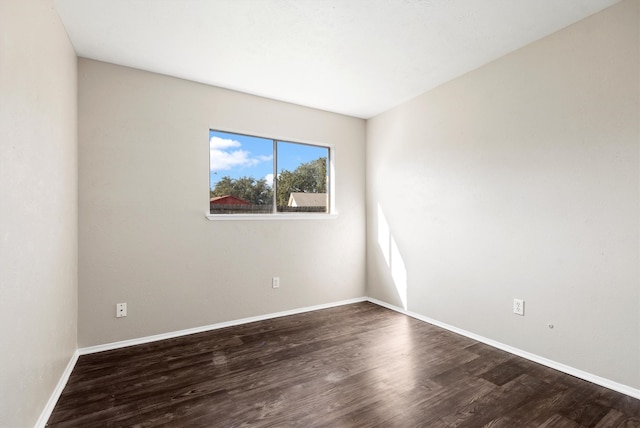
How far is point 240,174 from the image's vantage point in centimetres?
326

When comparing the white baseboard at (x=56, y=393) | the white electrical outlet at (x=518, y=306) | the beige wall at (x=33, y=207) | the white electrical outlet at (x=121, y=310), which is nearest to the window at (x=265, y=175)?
the white electrical outlet at (x=121, y=310)

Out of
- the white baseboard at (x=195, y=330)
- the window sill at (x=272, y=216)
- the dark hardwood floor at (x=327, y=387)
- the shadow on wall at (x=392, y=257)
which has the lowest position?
the dark hardwood floor at (x=327, y=387)

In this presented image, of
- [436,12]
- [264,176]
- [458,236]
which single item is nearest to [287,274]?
[264,176]

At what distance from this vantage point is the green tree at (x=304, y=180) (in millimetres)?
3523

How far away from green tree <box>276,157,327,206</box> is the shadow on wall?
84 centimetres

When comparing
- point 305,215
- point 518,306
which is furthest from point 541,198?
point 305,215

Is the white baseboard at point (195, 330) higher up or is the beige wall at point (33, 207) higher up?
the beige wall at point (33, 207)

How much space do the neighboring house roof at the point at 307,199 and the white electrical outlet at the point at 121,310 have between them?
1873mm

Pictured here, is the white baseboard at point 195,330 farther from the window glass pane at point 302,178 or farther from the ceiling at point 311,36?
the ceiling at point 311,36

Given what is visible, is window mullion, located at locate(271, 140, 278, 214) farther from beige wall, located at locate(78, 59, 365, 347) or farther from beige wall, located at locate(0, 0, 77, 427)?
beige wall, located at locate(0, 0, 77, 427)

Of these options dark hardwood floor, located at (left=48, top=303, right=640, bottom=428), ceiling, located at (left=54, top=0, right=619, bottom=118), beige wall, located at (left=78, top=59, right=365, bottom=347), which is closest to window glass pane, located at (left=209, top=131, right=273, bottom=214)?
beige wall, located at (left=78, top=59, right=365, bottom=347)

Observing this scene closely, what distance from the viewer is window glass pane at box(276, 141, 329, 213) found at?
3529mm

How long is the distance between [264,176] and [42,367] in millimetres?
2351

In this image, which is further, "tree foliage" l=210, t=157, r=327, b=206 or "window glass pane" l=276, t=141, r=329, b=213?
"window glass pane" l=276, t=141, r=329, b=213
